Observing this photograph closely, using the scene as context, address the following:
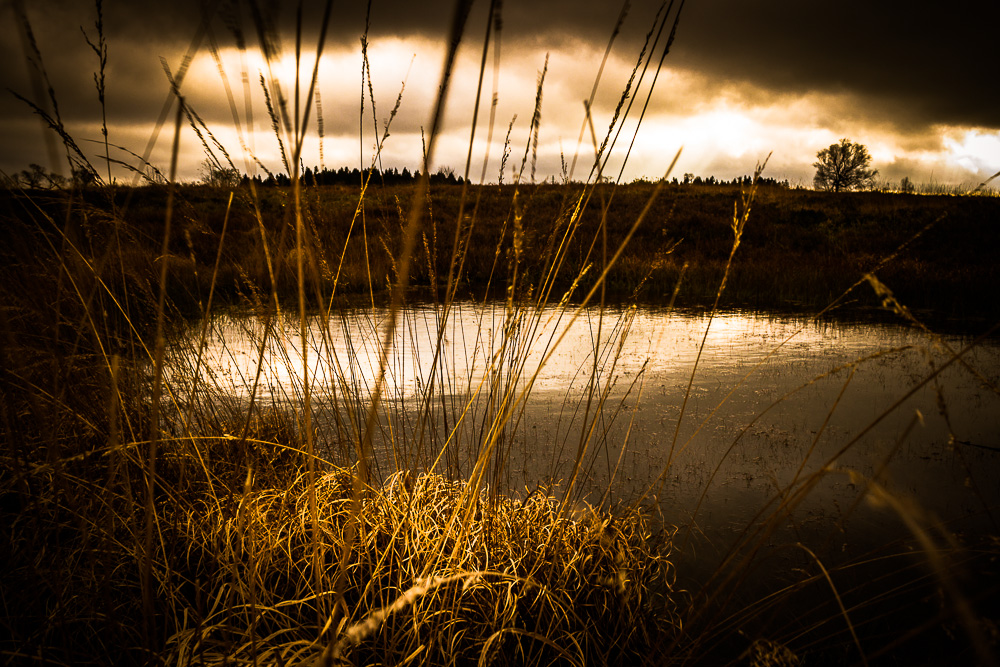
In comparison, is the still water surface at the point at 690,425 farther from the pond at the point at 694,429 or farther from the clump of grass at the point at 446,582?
the clump of grass at the point at 446,582

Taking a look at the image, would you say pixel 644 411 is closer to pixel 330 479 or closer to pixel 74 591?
pixel 330 479

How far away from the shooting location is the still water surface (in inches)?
59.7

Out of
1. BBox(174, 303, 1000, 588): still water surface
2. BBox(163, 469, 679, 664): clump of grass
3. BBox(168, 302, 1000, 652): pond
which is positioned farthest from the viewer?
BBox(174, 303, 1000, 588): still water surface

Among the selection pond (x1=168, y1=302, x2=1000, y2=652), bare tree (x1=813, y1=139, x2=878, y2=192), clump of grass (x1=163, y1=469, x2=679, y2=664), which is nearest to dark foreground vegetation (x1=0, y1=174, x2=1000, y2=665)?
clump of grass (x1=163, y1=469, x2=679, y2=664)

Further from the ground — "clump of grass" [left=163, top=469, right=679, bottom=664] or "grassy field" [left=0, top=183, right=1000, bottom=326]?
"grassy field" [left=0, top=183, right=1000, bottom=326]

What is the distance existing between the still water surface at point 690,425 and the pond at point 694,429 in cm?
1

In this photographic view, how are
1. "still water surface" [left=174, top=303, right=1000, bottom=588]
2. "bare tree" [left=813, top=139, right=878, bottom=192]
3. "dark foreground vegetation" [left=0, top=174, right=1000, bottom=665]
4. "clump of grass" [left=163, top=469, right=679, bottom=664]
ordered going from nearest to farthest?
"dark foreground vegetation" [left=0, top=174, right=1000, bottom=665] < "clump of grass" [left=163, top=469, right=679, bottom=664] < "still water surface" [left=174, top=303, right=1000, bottom=588] < "bare tree" [left=813, top=139, right=878, bottom=192]

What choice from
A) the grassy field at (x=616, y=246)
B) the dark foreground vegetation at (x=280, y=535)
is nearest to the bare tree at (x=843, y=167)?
the grassy field at (x=616, y=246)

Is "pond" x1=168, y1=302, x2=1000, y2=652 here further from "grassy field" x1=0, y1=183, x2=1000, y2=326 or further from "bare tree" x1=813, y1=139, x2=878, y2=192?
"bare tree" x1=813, y1=139, x2=878, y2=192

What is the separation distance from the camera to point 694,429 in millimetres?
2326

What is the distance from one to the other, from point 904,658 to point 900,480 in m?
0.93

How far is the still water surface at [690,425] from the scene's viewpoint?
1.52 meters

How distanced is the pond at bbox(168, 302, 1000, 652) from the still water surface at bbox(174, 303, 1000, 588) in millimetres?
11

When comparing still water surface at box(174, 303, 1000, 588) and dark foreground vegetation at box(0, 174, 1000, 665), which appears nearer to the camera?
dark foreground vegetation at box(0, 174, 1000, 665)
